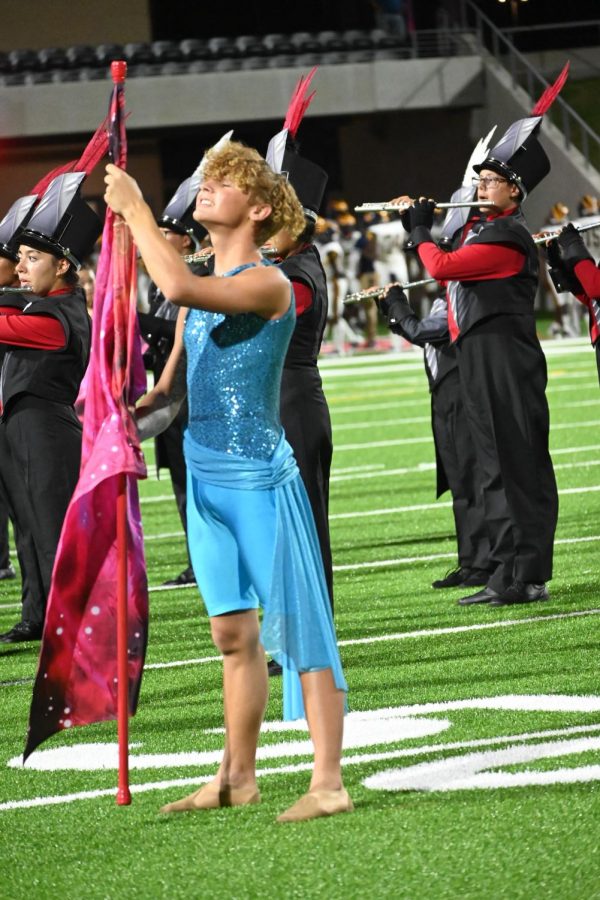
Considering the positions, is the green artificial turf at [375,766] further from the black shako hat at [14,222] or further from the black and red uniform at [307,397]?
the black shako hat at [14,222]

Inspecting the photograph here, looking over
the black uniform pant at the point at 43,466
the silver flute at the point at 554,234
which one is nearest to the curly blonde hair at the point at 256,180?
the black uniform pant at the point at 43,466

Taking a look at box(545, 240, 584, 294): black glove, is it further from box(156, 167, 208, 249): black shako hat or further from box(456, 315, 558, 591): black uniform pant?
box(156, 167, 208, 249): black shako hat

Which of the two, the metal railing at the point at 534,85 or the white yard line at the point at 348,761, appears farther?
the metal railing at the point at 534,85

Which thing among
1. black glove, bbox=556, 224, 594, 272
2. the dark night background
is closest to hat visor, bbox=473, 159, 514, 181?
black glove, bbox=556, 224, 594, 272

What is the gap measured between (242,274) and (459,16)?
3432 centimetres

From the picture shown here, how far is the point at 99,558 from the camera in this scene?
169 inches

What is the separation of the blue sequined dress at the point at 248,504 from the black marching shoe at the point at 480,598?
3.44m

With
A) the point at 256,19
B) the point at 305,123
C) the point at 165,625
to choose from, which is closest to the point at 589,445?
the point at 165,625

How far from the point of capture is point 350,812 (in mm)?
4102

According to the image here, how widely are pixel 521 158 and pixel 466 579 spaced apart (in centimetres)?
193

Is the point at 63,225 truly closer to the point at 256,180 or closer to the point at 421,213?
the point at 421,213

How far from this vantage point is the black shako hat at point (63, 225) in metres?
7.15

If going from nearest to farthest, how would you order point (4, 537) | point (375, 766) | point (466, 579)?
1. point (375, 766)
2. point (466, 579)
3. point (4, 537)

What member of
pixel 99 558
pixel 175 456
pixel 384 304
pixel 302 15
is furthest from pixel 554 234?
pixel 302 15
